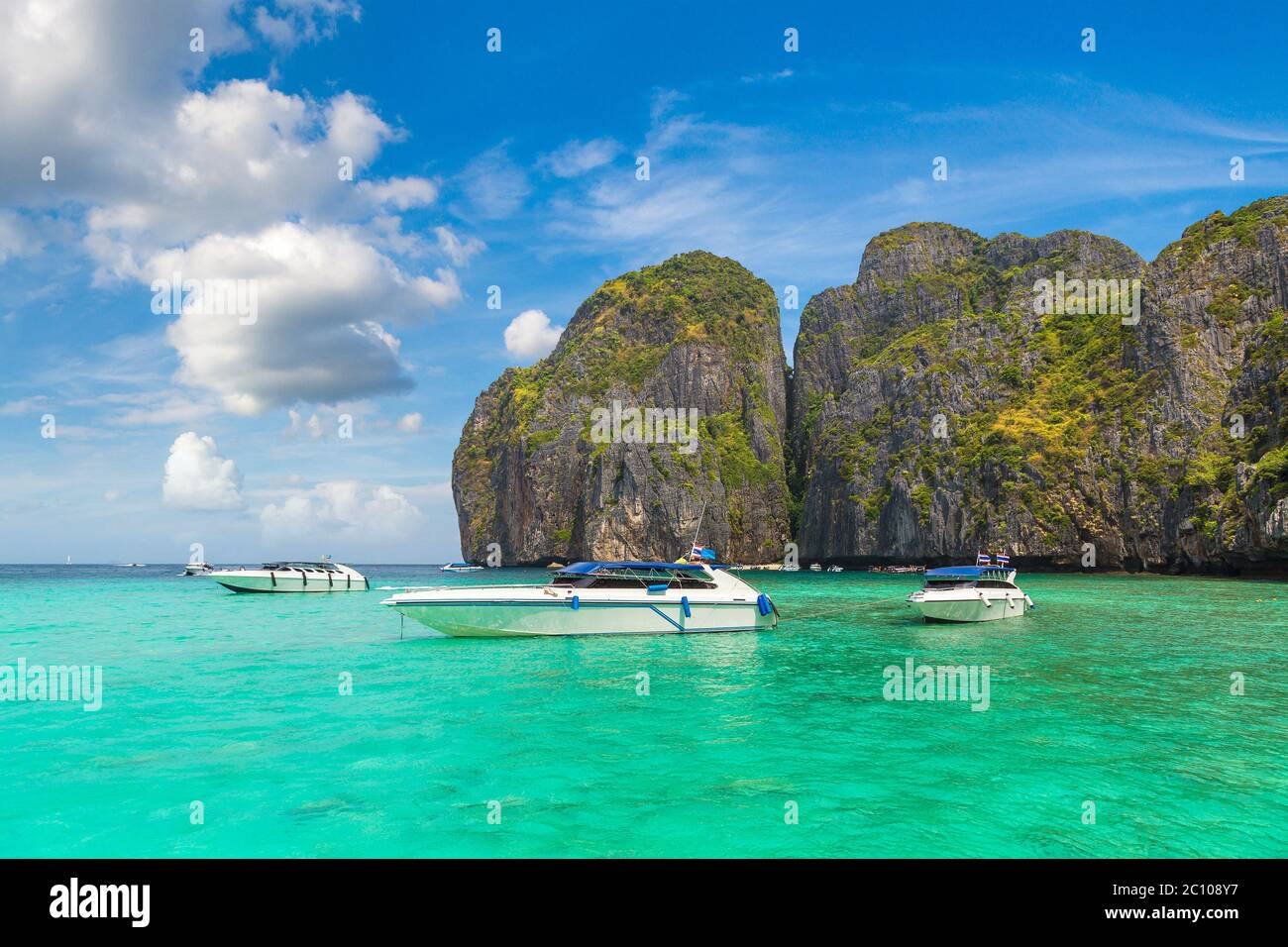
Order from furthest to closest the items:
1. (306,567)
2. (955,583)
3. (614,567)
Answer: (306,567)
(955,583)
(614,567)

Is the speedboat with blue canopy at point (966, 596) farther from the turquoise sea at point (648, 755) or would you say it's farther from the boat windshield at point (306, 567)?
the boat windshield at point (306, 567)

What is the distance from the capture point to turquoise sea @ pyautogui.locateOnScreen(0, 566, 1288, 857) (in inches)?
369

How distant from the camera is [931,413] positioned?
400ft

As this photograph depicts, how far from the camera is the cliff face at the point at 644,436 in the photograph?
443 ft

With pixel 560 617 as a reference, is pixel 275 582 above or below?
below

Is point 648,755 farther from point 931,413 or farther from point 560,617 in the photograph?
point 931,413

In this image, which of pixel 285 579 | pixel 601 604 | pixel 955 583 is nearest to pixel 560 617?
pixel 601 604

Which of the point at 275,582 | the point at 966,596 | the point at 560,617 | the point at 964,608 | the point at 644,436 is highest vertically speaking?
the point at 644,436

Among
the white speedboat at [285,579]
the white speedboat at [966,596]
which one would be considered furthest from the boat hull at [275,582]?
the white speedboat at [966,596]

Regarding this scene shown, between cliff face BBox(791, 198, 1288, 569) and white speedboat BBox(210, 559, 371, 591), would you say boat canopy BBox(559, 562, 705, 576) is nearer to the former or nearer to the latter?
white speedboat BBox(210, 559, 371, 591)

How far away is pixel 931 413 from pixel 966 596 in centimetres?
9417

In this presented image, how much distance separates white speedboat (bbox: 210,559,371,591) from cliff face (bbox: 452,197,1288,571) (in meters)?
69.2
